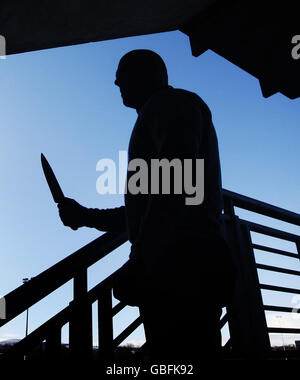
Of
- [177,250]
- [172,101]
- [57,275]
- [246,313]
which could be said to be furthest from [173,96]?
[246,313]

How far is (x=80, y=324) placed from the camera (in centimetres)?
171

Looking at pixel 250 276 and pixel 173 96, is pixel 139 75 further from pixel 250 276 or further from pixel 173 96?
pixel 250 276

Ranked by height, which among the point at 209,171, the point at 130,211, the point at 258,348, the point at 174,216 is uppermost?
the point at 209,171

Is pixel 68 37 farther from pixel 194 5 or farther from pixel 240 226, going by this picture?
pixel 240 226

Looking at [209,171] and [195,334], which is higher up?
[209,171]

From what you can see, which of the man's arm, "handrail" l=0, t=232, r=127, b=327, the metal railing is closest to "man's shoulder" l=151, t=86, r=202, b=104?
the man's arm

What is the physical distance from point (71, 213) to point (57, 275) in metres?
0.46

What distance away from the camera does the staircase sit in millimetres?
1546

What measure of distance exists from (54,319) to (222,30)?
9.59ft

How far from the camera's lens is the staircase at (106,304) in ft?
5.07

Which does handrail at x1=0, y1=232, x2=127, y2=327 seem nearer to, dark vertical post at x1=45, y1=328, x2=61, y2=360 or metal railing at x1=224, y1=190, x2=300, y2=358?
dark vertical post at x1=45, y1=328, x2=61, y2=360

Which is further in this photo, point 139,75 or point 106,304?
point 106,304

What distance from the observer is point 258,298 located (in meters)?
Result: 2.60
